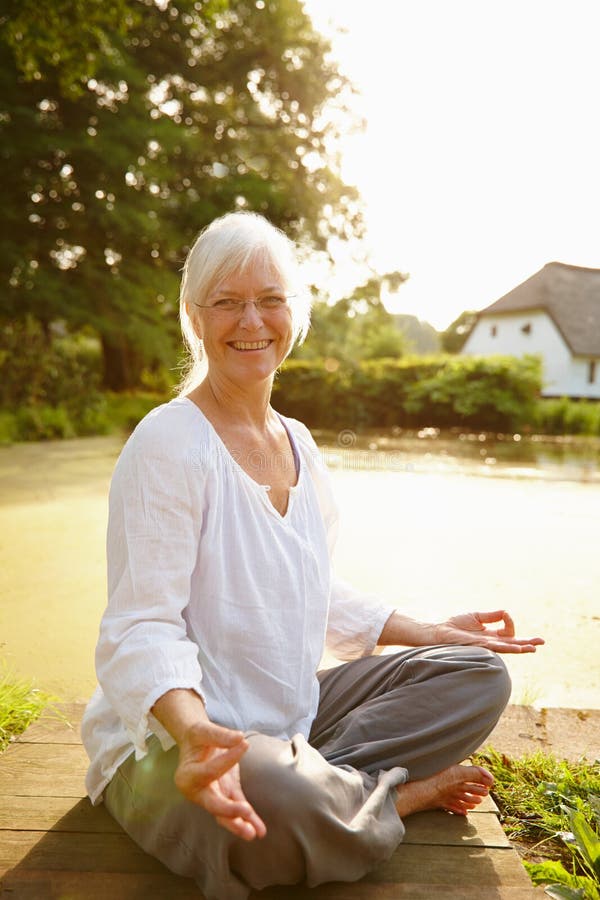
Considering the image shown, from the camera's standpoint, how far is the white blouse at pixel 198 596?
152 centimetres

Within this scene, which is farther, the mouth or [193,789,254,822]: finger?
the mouth

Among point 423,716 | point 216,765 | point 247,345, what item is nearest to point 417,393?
point 247,345

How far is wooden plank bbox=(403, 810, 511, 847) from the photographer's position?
171 centimetres

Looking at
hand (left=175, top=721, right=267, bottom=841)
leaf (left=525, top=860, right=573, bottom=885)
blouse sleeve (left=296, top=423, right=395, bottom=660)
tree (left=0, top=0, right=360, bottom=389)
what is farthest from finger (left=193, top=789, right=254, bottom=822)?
tree (left=0, top=0, right=360, bottom=389)

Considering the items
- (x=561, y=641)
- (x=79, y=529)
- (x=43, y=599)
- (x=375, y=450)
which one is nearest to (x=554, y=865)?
(x=561, y=641)

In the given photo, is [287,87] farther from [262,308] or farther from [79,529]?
[262,308]

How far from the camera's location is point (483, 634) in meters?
2.11

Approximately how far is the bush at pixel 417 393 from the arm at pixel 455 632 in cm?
1634

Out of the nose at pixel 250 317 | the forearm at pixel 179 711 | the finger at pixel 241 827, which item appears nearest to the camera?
the finger at pixel 241 827

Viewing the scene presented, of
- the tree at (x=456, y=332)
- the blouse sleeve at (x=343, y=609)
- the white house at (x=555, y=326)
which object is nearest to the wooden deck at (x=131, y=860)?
the blouse sleeve at (x=343, y=609)

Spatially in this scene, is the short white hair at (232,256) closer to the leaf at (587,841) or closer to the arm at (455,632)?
the arm at (455,632)

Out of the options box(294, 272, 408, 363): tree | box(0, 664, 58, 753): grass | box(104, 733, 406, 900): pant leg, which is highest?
box(294, 272, 408, 363): tree

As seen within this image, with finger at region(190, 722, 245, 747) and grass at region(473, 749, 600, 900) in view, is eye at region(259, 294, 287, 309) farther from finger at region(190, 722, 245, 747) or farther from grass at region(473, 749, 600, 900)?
grass at region(473, 749, 600, 900)

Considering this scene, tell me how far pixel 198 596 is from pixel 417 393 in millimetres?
17398
